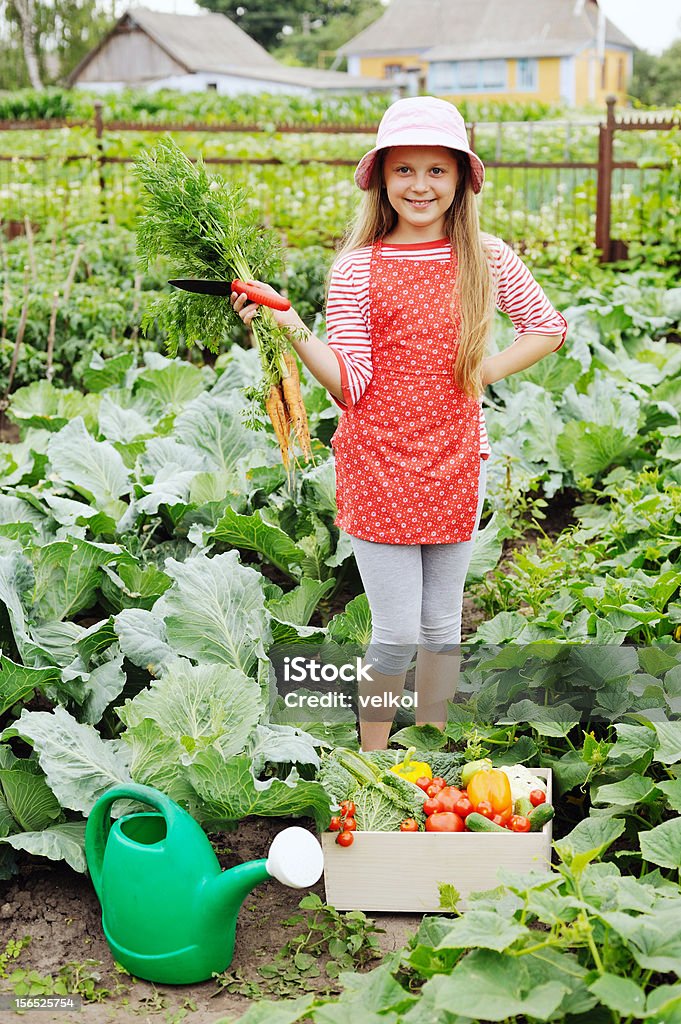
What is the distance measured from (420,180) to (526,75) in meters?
57.3

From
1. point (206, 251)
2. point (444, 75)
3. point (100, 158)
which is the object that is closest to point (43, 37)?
point (444, 75)

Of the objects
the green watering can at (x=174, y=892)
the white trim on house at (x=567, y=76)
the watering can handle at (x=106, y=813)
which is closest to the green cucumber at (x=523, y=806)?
the green watering can at (x=174, y=892)

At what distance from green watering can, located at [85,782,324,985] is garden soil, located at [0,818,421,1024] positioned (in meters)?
0.05

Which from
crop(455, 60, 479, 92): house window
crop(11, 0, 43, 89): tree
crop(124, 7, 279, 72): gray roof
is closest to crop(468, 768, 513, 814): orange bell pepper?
crop(11, 0, 43, 89): tree

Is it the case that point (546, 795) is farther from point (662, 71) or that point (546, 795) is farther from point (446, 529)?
point (662, 71)

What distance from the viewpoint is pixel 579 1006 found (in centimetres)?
196

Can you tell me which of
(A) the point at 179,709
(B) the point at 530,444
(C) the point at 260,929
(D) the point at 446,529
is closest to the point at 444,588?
(D) the point at 446,529

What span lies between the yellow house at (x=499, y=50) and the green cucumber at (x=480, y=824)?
50905 mm

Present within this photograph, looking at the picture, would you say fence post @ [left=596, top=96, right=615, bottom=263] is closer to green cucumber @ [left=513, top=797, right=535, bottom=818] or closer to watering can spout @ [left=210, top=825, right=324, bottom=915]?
green cucumber @ [left=513, top=797, right=535, bottom=818]

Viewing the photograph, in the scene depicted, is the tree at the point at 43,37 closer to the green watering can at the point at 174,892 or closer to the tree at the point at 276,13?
the tree at the point at 276,13

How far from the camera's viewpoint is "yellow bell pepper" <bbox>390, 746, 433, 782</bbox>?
2.92 meters

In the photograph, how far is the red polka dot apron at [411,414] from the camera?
291 centimetres

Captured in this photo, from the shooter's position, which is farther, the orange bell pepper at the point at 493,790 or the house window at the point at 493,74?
the house window at the point at 493,74

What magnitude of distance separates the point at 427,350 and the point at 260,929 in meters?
1.46
